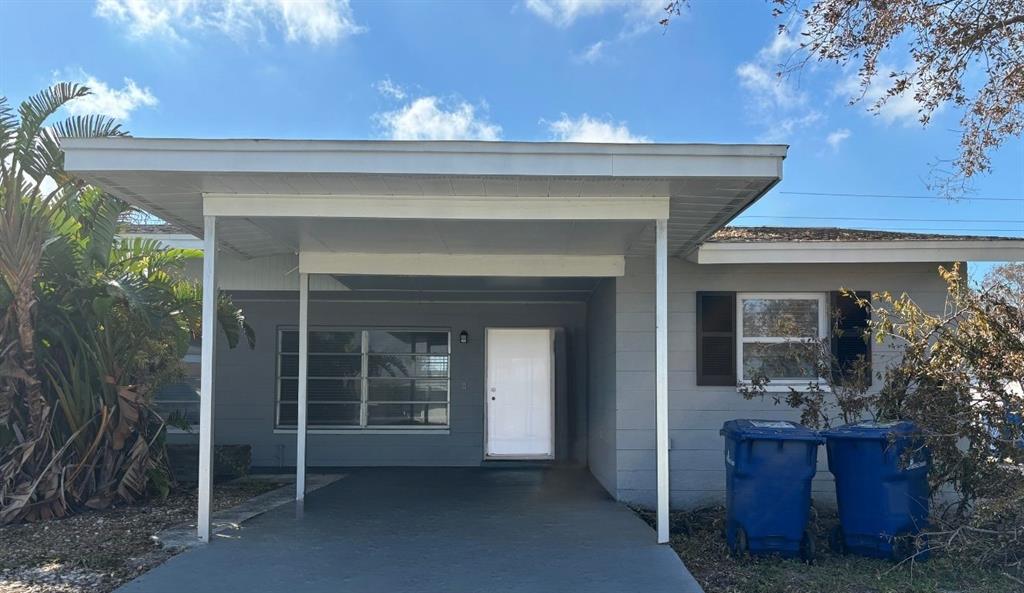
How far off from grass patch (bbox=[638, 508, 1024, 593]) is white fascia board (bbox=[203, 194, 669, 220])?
105 inches

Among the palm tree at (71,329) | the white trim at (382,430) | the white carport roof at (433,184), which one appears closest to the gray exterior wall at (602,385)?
the white carport roof at (433,184)

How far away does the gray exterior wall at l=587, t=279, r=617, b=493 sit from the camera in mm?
8375

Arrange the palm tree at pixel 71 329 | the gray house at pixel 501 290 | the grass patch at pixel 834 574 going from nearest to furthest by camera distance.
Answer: the grass patch at pixel 834 574 → the gray house at pixel 501 290 → the palm tree at pixel 71 329

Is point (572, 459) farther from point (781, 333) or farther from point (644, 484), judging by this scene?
point (781, 333)

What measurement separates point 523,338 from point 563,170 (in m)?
6.60

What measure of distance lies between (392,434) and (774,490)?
664 centimetres

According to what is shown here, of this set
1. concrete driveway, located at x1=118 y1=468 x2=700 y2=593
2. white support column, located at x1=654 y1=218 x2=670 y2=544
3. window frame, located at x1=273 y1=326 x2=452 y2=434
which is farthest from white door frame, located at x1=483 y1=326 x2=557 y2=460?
white support column, located at x1=654 y1=218 x2=670 y2=544

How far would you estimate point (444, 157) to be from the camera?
519 centimetres

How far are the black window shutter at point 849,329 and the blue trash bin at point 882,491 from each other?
7.02ft

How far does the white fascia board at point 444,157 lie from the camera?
5.15 m

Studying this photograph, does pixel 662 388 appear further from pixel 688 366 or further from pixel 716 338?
pixel 716 338

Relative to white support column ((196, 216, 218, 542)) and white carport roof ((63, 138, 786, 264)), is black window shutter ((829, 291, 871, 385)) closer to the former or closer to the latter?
white carport roof ((63, 138, 786, 264))

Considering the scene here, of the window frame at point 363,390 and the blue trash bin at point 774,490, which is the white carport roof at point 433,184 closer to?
the blue trash bin at point 774,490

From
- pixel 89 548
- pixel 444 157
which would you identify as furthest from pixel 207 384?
pixel 444 157
